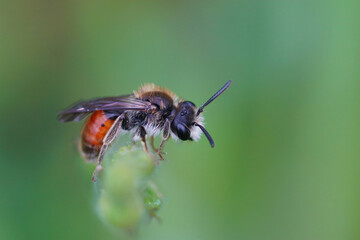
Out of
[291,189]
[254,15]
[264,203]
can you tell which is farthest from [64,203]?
[254,15]

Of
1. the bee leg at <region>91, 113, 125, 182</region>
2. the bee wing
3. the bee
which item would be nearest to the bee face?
the bee

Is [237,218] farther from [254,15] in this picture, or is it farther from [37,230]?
[254,15]

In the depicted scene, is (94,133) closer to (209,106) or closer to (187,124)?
(187,124)

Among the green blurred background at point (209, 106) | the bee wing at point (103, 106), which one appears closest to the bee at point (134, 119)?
the bee wing at point (103, 106)

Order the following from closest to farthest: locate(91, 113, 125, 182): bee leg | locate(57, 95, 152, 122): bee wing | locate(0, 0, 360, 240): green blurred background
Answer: locate(91, 113, 125, 182): bee leg, locate(57, 95, 152, 122): bee wing, locate(0, 0, 360, 240): green blurred background

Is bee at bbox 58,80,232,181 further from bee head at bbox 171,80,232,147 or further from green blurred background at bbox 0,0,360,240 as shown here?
green blurred background at bbox 0,0,360,240

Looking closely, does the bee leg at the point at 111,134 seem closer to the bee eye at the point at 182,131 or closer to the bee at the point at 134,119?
the bee at the point at 134,119
